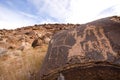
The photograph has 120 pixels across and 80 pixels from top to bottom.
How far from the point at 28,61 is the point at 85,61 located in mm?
2586

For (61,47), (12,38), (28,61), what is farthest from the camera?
(12,38)

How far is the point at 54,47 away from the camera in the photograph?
4.04 m

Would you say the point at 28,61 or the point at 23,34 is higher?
the point at 23,34

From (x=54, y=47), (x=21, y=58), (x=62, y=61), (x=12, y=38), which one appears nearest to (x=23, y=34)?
(x=12, y=38)

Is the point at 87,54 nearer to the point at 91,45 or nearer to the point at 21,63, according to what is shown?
the point at 91,45

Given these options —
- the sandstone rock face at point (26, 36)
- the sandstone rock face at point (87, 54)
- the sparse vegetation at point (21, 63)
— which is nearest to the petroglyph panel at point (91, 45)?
the sandstone rock face at point (87, 54)

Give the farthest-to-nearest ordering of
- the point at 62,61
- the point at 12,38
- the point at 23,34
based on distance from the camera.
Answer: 1. the point at 23,34
2. the point at 12,38
3. the point at 62,61

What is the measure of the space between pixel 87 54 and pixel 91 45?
0.75 feet

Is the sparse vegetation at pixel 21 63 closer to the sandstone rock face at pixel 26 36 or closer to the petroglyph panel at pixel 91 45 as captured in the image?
the sandstone rock face at pixel 26 36

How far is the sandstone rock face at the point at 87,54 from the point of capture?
3.29 meters

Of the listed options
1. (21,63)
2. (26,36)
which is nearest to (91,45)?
(21,63)

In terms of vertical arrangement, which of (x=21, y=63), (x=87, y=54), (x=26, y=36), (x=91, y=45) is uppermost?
(x=26, y=36)

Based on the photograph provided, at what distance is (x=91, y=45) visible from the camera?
366cm

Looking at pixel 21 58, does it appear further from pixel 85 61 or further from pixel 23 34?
pixel 85 61
